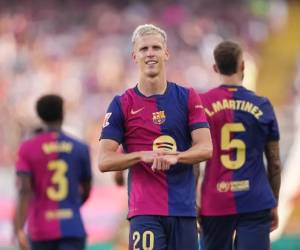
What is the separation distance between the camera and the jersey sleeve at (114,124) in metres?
6.92

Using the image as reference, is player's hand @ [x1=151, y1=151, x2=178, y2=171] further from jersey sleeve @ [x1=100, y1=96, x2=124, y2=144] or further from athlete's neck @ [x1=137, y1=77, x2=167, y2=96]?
athlete's neck @ [x1=137, y1=77, x2=167, y2=96]

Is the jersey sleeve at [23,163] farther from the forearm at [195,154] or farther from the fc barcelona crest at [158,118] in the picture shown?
the forearm at [195,154]

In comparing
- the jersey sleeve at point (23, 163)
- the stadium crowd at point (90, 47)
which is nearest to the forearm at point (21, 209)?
the jersey sleeve at point (23, 163)

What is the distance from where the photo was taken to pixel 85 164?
31.6 feet

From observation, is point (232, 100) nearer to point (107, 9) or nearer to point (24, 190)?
point (24, 190)

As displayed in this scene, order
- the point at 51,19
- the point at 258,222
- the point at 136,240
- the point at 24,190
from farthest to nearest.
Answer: the point at 51,19 → the point at 24,190 → the point at 258,222 → the point at 136,240

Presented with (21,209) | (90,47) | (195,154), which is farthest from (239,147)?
(90,47)

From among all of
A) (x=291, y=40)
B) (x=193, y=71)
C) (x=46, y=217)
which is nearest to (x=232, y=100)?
(x=46, y=217)

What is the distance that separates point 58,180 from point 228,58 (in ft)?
7.03

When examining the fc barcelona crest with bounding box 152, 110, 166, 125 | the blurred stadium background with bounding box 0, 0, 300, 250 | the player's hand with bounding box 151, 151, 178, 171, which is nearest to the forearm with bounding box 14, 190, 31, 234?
the fc barcelona crest with bounding box 152, 110, 166, 125

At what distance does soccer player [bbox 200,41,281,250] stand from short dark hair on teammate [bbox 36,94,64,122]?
71.7 inches

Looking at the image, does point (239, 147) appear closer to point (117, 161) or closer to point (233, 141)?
point (233, 141)

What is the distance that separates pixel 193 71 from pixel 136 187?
1486 cm

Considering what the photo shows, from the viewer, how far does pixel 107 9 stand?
2380cm
